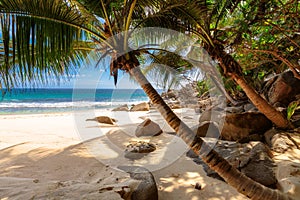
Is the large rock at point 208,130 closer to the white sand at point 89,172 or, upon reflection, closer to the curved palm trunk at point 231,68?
the white sand at point 89,172

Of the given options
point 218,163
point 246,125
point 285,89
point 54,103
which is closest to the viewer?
point 218,163

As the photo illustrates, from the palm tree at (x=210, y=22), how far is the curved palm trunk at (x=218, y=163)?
116cm

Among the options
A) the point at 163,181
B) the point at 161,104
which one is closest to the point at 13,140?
the point at 163,181

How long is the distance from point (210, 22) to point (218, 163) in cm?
320

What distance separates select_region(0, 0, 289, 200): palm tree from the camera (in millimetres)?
1880

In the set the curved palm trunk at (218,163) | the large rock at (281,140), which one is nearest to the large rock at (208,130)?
the large rock at (281,140)

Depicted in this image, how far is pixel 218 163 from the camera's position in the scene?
88.7 inches


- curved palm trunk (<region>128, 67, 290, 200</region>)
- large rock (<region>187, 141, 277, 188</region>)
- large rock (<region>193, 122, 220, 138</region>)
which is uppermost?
curved palm trunk (<region>128, 67, 290, 200</region>)

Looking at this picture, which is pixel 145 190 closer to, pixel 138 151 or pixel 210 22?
pixel 138 151

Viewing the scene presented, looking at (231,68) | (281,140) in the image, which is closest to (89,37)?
(231,68)

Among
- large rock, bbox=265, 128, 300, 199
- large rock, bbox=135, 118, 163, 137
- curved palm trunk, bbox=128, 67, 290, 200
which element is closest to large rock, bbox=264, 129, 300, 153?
large rock, bbox=265, 128, 300, 199

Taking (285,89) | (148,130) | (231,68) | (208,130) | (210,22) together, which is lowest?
(148,130)

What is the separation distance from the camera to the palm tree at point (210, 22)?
9.52 feet

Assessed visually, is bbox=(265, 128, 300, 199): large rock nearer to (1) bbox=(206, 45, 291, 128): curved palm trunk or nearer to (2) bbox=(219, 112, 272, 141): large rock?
(2) bbox=(219, 112, 272, 141): large rock
